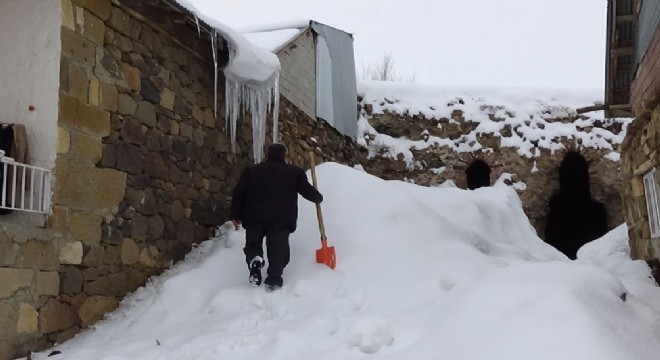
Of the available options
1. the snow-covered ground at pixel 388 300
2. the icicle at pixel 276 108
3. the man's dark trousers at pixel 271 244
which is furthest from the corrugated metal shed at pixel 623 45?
the man's dark trousers at pixel 271 244

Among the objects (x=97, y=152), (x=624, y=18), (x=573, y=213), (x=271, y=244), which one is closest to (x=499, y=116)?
(x=573, y=213)

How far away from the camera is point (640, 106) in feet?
17.8

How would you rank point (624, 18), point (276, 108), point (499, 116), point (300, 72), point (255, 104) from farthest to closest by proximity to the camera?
point (499, 116) < point (300, 72) < point (624, 18) < point (276, 108) < point (255, 104)

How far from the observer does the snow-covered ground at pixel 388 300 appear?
3045mm

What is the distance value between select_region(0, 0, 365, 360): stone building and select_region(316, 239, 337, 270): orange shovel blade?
1260mm

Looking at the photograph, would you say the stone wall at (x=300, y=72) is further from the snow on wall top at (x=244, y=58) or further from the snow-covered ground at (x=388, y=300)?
the snow-covered ground at (x=388, y=300)

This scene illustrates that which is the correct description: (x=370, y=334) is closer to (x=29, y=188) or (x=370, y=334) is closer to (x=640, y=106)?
(x=29, y=188)

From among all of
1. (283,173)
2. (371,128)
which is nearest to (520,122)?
(371,128)

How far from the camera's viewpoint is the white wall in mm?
3973

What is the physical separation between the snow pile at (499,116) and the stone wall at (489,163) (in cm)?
7

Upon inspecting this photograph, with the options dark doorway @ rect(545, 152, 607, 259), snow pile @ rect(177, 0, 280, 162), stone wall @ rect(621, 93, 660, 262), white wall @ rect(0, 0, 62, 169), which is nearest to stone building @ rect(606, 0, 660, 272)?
stone wall @ rect(621, 93, 660, 262)

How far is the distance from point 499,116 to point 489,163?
995mm

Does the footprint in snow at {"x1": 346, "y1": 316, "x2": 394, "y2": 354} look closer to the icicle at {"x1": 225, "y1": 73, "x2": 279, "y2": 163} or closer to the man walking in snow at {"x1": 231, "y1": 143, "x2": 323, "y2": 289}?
the man walking in snow at {"x1": 231, "y1": 143, "x2": 323, "y2": 289}

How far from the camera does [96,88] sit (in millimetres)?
4355
